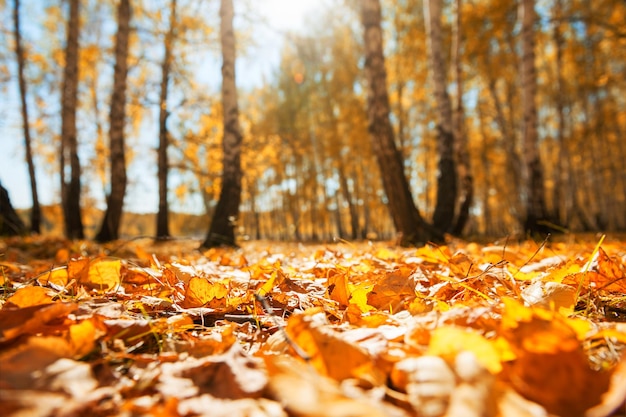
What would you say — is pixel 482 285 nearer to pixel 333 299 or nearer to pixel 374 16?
pixel 333 299

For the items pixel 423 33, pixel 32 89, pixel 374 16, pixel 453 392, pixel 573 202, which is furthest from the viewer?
pixel 32 89

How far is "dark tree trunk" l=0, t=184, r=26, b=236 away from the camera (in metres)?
3.60

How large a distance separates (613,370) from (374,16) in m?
4.28

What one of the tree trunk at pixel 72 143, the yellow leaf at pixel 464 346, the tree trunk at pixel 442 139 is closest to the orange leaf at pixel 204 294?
the yellow leaf at pixel 464 346

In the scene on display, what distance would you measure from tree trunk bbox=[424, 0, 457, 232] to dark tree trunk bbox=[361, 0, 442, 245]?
1.37 metres

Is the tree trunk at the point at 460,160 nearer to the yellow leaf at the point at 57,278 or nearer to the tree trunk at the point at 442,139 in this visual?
the tree trunk at the point at 442,139

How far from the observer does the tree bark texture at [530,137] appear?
215 inches

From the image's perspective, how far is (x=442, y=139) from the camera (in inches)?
228

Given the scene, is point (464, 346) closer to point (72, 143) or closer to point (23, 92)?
point (72, 143)

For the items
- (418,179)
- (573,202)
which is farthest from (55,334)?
(418,179)

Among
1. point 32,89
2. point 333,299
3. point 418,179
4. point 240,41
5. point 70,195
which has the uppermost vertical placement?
point 32,89

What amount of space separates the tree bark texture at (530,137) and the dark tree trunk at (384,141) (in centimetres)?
242

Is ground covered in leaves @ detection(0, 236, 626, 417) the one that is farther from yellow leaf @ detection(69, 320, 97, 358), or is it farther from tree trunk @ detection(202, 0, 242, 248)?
tree trunk @ detection(202, 0, 242, 248)

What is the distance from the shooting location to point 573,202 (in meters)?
10.8
